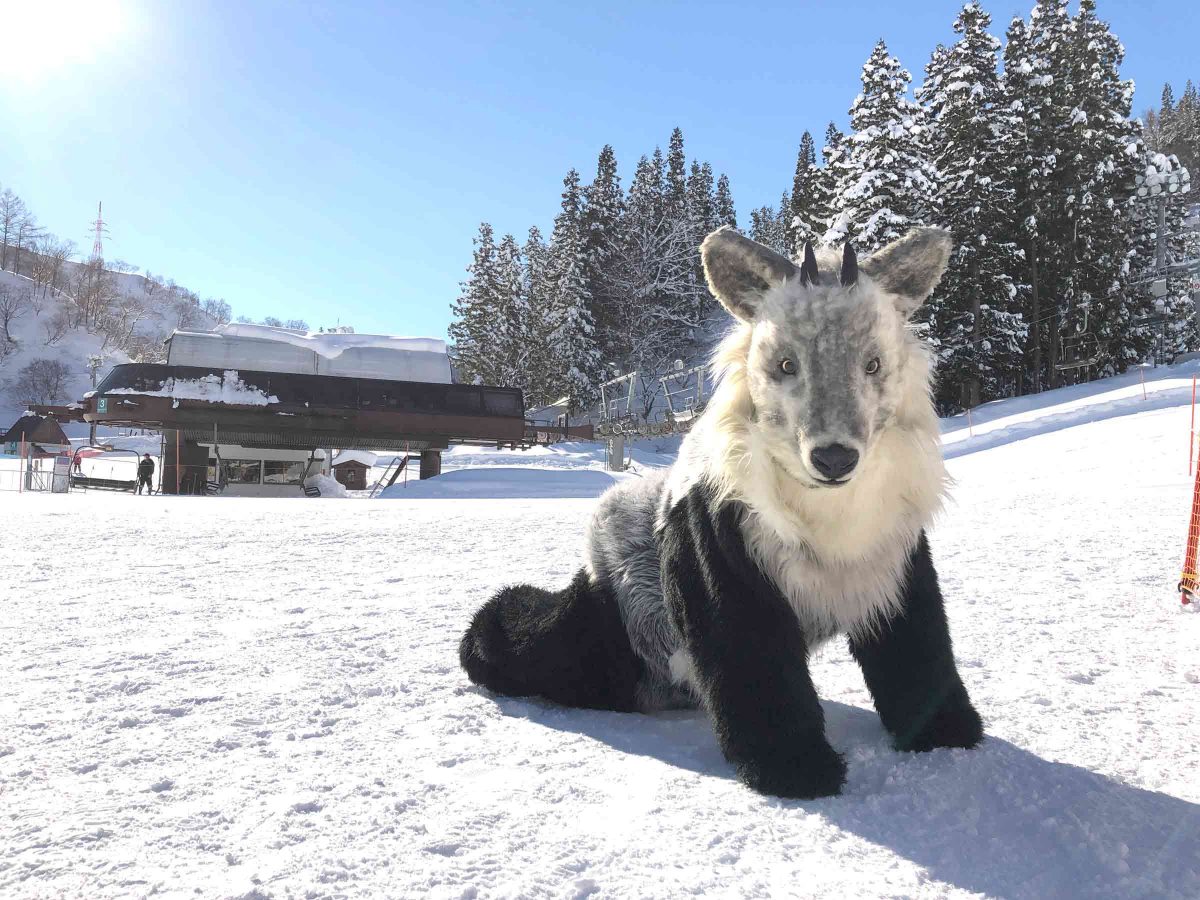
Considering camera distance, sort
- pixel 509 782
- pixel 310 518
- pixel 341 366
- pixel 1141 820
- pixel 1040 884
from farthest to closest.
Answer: pixel 341 366, pixel 310 518, pixel 509 782, pixel 1141 820, pixel 1040 884

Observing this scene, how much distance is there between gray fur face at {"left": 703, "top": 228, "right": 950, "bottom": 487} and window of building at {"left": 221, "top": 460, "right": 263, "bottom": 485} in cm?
2211

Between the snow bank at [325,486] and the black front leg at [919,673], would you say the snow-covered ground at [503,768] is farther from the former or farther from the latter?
the snow bank at [325,486]

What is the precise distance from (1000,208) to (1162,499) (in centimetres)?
2550

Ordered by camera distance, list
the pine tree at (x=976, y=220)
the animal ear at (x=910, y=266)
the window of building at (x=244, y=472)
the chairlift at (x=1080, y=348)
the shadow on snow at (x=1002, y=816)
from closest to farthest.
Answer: the shadow on snow at (x=1002, y=816)
the animal ear at (x=910, y=266)
the window of building at (x=244, y=472)
the pine tree at (x=976, y=220)
the chairlift at (x=1080, y=348)

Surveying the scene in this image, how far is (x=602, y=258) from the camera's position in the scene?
4384cm

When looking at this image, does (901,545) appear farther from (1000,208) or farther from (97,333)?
(97,333)

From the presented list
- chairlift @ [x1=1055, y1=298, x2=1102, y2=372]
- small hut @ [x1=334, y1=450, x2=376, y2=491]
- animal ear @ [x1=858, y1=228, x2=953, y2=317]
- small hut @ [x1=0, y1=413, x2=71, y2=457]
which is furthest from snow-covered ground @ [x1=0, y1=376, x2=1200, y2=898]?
small hut @ [x1=0, y1=413, x2=71, y2=457]

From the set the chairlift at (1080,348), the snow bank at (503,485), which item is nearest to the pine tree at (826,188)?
the chairlift at (1080,348)

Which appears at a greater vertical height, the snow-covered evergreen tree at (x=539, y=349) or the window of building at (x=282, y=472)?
the snow-covered evergreen tree at (x=539, y=349)

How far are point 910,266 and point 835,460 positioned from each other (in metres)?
0.81

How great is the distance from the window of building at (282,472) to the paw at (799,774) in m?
22.3

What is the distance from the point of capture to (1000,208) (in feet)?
93.1

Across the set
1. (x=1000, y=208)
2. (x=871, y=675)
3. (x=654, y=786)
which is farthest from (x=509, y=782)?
(x=1000, y=208)

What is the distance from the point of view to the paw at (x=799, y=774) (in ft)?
6.16
